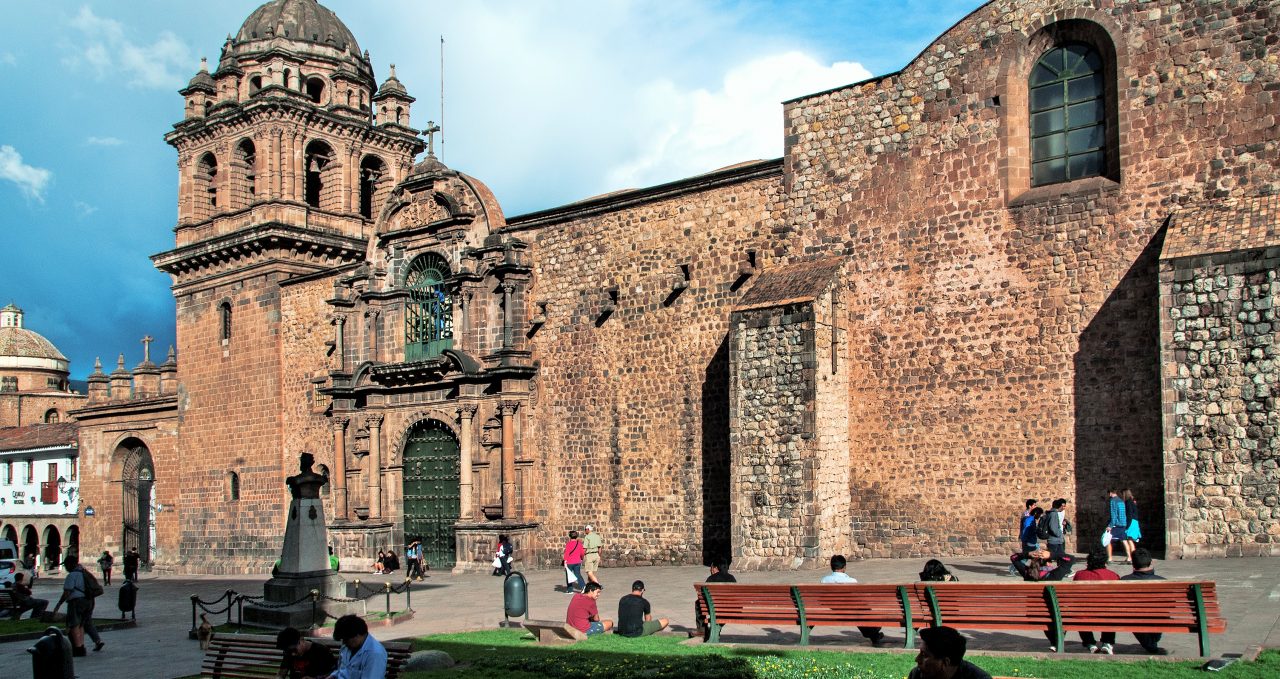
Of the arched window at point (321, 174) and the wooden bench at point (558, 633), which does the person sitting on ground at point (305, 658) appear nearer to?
the wooden bench at point (558, 633)

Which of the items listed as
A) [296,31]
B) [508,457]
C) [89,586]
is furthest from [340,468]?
[296,31]

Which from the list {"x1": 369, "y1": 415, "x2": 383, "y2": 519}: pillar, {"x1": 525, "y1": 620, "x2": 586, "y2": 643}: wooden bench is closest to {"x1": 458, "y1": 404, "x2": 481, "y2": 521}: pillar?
{"x1": 369, "y1": 415, "x2": 383, "y2": 519}: pillar

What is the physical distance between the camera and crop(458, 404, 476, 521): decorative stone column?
22.8 meters

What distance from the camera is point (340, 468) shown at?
25281 mm

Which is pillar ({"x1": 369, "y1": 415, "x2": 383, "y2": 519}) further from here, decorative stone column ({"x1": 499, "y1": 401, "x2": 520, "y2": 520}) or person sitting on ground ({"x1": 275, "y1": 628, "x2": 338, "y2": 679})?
person sitting on ground ({"x1": 275, "y1": 628, "x2": 338, "y2": 679})

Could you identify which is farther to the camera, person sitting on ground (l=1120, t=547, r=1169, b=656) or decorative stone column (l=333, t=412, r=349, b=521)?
decorative stone column (l=333, t=412, r=349, b=521)

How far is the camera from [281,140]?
28953mm

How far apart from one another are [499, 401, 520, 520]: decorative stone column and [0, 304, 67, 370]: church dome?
151 ft

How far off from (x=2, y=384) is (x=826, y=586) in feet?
192

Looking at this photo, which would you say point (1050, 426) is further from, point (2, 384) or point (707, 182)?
point (2, 384)

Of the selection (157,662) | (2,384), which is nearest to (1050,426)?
(157,662)

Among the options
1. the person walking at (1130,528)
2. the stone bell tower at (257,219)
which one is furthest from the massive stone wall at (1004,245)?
the stone bell tower at (257,219)

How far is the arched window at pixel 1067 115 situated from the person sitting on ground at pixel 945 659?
12382mm

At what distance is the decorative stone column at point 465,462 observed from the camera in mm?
22750
